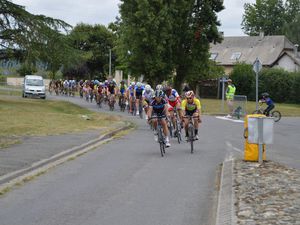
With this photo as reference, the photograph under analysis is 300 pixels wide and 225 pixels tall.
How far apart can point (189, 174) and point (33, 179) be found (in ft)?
10.2

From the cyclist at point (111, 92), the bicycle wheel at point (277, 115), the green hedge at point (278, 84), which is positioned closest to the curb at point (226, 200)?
the bicycle wheel at point (277, 115)

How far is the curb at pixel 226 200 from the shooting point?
301 inches

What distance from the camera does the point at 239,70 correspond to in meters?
66.4

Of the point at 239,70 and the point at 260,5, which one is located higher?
the point at 260,5

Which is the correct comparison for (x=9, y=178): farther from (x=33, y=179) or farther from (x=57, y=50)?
(x=57, y=50)

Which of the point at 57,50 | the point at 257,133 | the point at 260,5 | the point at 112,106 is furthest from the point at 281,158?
the point at 260,5

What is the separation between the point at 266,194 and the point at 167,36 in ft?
120

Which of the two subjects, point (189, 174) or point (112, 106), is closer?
point (189, 174)

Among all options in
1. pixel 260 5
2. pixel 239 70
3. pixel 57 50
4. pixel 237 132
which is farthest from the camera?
pixel 260 5

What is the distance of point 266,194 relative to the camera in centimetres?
941

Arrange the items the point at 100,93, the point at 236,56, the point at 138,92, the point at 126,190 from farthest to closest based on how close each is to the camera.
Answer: the point at 236,56 < the point at 100,93 < the point at 138,92 < the point at 126,190

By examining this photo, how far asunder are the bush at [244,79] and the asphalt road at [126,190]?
158 feet

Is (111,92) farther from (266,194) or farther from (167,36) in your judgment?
(266,194)

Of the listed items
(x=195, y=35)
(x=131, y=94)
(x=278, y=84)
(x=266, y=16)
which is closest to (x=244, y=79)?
(x=278, y=84)
